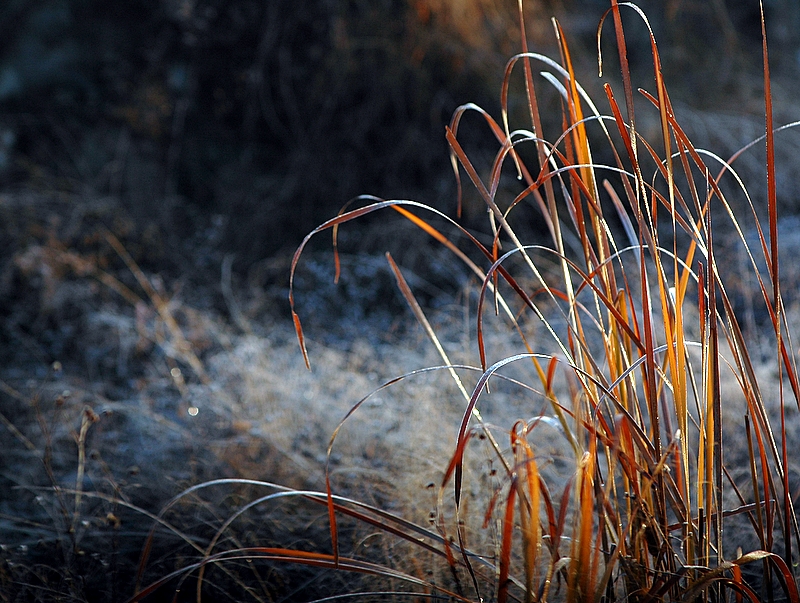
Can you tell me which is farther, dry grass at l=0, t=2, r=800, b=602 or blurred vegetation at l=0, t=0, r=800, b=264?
blurred vegetation at l=0, t=0, r=800, b=264

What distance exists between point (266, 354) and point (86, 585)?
89 cm

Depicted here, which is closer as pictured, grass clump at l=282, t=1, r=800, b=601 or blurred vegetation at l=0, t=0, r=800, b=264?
grass clump at l=282, t=1, r=800, b=601

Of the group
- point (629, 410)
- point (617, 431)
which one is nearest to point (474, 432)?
point (629, 410)

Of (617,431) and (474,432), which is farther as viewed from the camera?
(474,432)

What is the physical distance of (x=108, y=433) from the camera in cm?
163

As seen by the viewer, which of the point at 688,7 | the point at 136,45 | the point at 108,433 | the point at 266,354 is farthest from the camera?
the point at 688,7

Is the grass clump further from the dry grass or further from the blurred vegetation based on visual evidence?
the blurred vegetation

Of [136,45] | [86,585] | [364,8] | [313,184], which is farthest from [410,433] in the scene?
[136,45]

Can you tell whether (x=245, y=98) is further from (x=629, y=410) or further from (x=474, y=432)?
(x=629, y=410)

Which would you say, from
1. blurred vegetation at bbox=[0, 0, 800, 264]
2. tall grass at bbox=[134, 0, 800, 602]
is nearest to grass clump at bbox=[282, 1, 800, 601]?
tall grass at bbox=[134, 0, 800, 602]

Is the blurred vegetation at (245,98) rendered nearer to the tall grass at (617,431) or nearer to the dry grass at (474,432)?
the dry grass at (474,432)

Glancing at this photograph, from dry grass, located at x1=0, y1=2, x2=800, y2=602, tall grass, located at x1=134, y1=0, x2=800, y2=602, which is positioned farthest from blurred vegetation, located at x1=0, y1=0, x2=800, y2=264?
tall grass, located at x1=134, y1=0, x2=800, y2=602

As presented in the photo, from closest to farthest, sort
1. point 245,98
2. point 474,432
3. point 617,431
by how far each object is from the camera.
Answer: point 617,431 < point 474,432 < point 245,98

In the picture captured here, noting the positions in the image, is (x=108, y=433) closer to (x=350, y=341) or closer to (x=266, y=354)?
(x=266, y=354)
